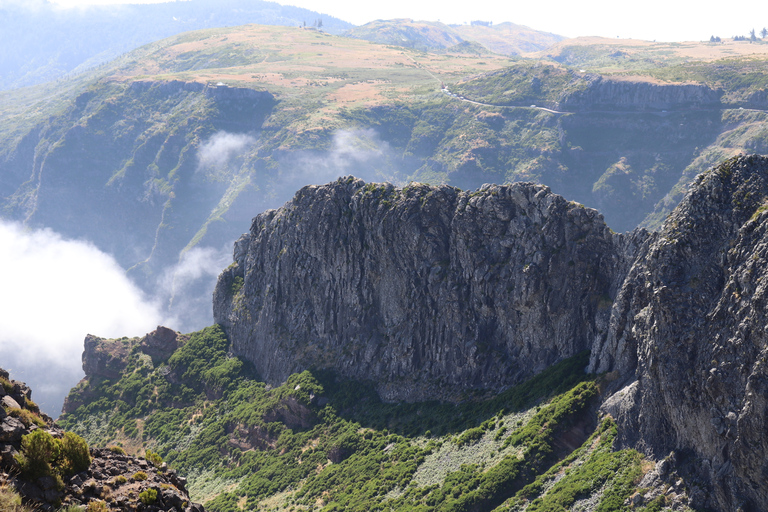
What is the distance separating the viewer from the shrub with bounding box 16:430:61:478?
3634 cm

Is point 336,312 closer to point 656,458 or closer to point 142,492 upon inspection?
point 656,458

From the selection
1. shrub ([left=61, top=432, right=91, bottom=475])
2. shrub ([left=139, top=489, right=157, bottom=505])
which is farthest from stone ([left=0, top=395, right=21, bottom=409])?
shrub ([left=139, top=489, right=157, bottom=505])

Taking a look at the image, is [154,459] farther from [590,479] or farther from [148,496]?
[590,479]

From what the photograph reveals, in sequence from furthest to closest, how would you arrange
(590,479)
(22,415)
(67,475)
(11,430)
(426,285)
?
(426,285) < (590,479) < (22,415) < (67,475) < (11,430)

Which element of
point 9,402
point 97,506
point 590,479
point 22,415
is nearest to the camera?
point 97,506

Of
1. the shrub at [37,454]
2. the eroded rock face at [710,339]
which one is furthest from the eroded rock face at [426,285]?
the shrub at [37,454]

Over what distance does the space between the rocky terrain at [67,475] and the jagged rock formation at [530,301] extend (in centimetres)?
5134

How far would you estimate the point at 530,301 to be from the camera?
328 feet

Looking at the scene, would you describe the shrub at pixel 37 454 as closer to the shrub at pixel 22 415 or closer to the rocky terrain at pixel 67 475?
the rocky terrain at pixel 67 475

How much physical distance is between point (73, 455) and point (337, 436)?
79.3m

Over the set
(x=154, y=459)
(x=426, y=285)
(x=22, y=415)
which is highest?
(x=22, y=415)

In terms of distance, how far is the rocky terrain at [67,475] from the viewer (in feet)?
118

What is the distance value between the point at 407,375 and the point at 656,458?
5701 cm

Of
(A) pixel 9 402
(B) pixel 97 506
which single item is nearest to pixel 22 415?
(A) pixel 9 402
